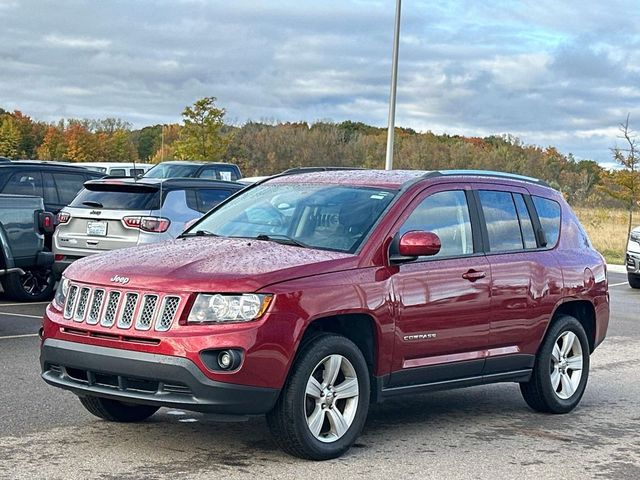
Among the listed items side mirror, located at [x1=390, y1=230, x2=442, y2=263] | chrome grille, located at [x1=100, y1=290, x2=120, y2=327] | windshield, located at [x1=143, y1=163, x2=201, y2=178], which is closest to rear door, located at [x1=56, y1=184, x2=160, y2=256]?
side mirror, located at [x1=390, y1=230, x2=442, y2=263]

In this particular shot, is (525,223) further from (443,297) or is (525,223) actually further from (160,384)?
(160,384)

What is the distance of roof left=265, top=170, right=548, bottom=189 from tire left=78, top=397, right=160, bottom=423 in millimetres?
1982

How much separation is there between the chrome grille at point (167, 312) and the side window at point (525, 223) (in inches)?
126

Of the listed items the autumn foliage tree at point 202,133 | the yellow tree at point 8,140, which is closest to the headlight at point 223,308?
the autumn foliage tree at point 202,133

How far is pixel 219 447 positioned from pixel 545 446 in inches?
84.0

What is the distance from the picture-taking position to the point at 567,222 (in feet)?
29.6

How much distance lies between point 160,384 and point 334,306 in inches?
43.8

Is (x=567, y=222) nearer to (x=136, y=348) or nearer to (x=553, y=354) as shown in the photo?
(x=553, y=354)

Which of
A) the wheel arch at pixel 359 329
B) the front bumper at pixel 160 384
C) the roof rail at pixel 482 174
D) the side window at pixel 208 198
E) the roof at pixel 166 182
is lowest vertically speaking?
the front bumper at pixel 160 384

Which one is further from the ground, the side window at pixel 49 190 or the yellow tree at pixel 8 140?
the yellow tree at pixel 8 140

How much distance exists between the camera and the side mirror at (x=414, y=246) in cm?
704

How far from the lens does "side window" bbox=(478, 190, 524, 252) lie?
8102 millimetres

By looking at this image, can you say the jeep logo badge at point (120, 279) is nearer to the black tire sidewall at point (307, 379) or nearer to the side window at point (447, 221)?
the black tire sidewall at point (307, 379)

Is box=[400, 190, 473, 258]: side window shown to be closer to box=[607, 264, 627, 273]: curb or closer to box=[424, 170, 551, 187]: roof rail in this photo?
box=[424, 170, 551, 187]: roof rail
